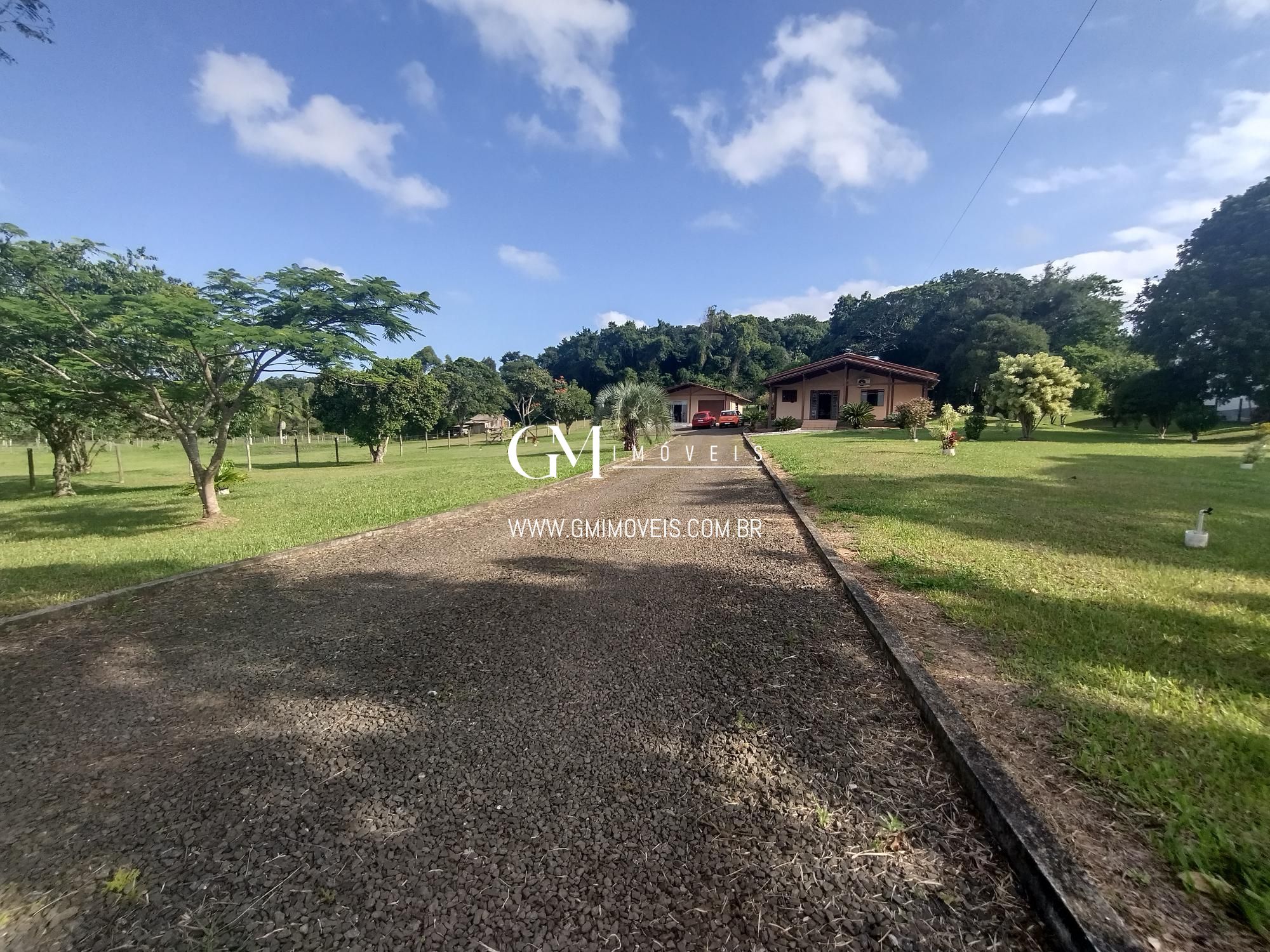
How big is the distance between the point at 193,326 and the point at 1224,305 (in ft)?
117

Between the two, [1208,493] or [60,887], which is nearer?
[60,887]

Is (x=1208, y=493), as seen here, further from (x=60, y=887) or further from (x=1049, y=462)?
(x=60, y=887)

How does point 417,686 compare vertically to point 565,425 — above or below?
below

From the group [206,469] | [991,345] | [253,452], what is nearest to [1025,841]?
[206,469]

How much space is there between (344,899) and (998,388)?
1173 inches

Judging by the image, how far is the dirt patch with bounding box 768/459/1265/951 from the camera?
5.13ft

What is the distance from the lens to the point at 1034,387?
22969 millimetres

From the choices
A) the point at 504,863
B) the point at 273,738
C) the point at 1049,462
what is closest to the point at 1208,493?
the point at 1049,462

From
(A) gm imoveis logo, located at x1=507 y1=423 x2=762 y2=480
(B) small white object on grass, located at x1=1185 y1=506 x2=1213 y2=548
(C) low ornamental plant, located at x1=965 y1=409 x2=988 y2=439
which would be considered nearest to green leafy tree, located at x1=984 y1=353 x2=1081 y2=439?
(C) low ornamental plant, located at x1=965 y1=409 x2=988 y2=439

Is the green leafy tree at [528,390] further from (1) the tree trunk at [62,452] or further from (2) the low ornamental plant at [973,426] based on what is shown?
(1) the tree trunk at [62,452]

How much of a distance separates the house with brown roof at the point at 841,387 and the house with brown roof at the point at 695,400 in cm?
910

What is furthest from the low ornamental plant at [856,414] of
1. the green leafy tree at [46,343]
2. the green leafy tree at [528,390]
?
the green leafy tree at [46,343]

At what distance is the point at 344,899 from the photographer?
176cm

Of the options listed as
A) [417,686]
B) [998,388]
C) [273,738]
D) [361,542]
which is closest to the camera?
[273,738]
